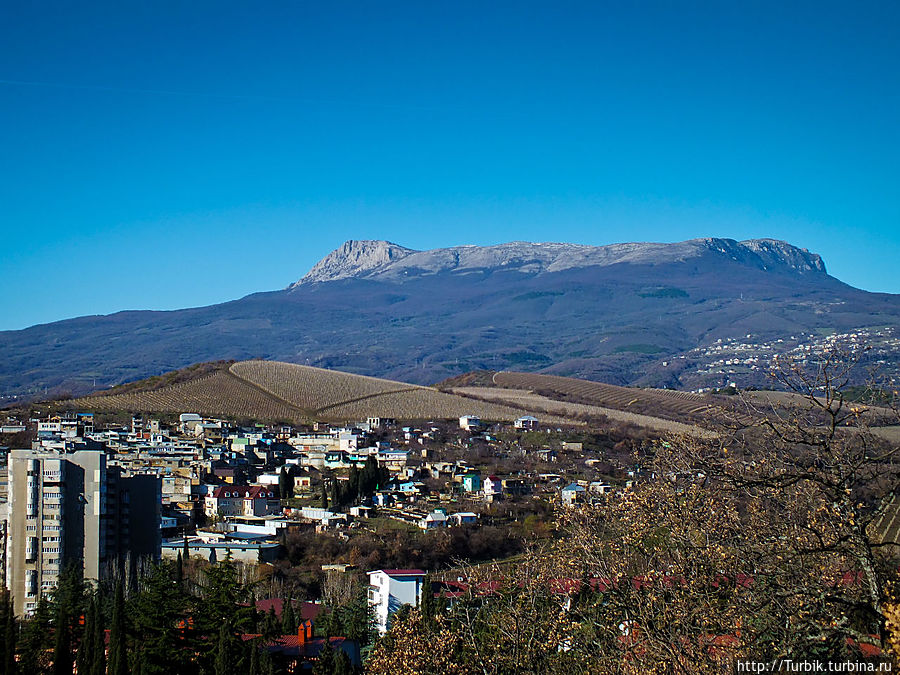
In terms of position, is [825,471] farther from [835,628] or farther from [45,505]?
[45,505]

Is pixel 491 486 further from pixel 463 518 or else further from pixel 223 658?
pixel 223 658

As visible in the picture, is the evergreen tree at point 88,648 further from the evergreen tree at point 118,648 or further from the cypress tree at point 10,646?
the cypress tree at point 10,646

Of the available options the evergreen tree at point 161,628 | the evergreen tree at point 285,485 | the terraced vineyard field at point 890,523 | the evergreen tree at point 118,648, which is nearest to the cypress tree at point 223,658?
the evergreen tree at point 161,628

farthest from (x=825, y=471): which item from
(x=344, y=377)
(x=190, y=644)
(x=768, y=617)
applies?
(x=344, y=377)

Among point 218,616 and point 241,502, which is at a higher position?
point 218,616

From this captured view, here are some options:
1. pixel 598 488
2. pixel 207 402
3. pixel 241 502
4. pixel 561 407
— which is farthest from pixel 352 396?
pixel 598 488

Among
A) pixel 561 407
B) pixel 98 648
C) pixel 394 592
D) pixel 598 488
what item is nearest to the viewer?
pixel 98 648

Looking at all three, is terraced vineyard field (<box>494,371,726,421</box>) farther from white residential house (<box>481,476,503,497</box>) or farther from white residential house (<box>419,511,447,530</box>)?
white residential house (<box>419,511,447,530</box>)
